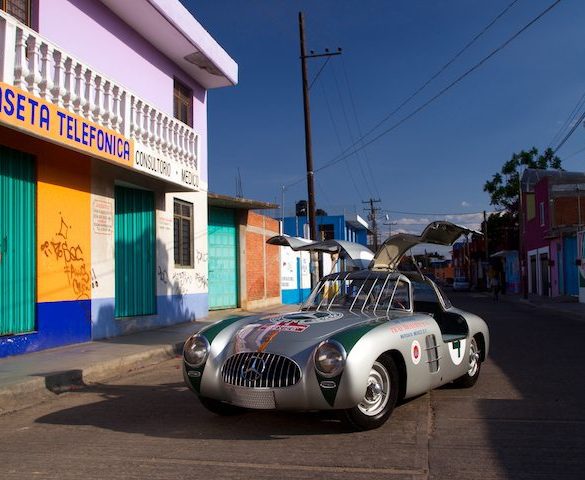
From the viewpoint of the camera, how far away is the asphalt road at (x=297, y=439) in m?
4.20

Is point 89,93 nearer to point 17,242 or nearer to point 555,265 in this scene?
point 17,242

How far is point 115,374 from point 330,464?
204 inches

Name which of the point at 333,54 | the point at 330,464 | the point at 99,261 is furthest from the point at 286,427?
the point at 333,54

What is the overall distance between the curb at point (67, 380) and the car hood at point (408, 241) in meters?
3.98

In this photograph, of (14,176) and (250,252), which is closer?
(14,176)

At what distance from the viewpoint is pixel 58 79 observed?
8969 mm

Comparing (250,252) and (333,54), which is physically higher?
(333,54)

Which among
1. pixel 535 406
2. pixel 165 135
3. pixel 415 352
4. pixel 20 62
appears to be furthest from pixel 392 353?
pixel 165 135

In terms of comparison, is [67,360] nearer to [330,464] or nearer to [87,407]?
[87,407]

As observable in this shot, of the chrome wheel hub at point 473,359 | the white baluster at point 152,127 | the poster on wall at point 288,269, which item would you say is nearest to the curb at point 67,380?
the white baluster at point 152,127

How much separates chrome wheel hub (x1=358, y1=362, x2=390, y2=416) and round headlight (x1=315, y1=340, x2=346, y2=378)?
1.39ft

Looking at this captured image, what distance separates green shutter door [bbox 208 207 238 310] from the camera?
18547mm

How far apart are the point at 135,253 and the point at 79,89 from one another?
4301mm

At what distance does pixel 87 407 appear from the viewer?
21.3 feet
